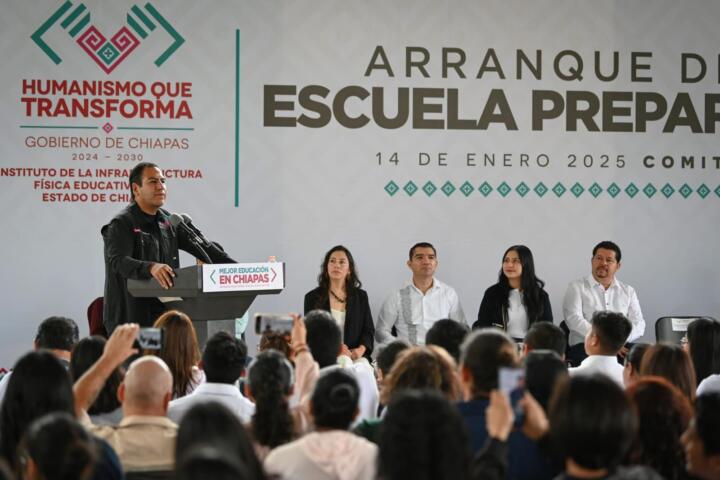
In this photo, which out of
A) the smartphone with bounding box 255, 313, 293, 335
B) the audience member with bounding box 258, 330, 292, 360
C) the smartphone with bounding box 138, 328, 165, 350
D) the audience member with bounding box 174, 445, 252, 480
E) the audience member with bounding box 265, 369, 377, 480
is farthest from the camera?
the audience member with bounding box 258, 330, 292, 360

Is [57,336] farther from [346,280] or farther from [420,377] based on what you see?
[346,280]

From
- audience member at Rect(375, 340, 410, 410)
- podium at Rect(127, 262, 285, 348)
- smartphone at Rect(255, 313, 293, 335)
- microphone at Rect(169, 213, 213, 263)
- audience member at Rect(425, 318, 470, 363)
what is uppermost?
microphone at Rect(169, 213, 213, 263)

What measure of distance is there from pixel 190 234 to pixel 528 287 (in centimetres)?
254

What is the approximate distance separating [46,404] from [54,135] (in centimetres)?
480

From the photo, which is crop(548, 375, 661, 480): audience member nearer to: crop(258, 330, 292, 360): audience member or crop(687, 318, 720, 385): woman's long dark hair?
crop(258, 330, 292, 360): audience member

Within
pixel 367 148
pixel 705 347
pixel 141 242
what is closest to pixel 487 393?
pixel 705 347

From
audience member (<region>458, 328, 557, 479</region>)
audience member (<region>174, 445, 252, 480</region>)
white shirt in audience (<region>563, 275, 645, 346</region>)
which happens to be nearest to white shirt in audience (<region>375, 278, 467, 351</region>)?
white shirt in audience (<region>563, 275, 645, 346</region>)

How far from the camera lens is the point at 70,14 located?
7.02 meters

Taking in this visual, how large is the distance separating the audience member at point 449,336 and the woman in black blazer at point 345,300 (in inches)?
90.7

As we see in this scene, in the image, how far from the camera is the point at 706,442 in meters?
2.45

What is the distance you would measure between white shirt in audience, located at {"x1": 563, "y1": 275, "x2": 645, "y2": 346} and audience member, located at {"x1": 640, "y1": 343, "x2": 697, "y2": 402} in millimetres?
3354

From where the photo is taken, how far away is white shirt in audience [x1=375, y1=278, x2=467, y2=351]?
6727mm

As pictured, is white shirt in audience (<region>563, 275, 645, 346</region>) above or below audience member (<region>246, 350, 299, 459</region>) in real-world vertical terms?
above

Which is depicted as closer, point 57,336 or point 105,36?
point 57,336
